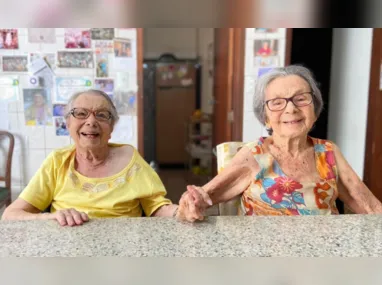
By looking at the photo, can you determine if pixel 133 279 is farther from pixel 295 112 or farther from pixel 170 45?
pixel 170 45

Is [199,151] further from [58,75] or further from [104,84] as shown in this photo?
[58,75]

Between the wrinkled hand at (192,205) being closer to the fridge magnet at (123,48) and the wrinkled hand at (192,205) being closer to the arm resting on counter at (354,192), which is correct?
the arm resting on counter at (354,192)

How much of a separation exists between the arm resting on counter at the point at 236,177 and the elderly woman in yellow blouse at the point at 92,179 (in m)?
0.14

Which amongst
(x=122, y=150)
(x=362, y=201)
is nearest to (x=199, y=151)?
(x=122, y=150)

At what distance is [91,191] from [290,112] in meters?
0.56

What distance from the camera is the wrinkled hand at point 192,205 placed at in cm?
69

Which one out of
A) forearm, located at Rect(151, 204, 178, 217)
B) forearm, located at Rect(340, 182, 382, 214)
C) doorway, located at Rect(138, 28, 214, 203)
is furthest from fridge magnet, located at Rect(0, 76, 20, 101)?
doorway, located at Rect(138, 28, 214, 203)

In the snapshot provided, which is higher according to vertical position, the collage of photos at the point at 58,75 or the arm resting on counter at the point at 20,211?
the collage of photos at the point at 58,75

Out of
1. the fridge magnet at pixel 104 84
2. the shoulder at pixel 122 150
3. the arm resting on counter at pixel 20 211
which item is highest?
the fridge magnet at pixel 104 84

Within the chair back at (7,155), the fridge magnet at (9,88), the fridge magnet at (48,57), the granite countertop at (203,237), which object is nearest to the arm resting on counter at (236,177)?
the granite countertop at (203,237)

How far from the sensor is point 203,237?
61cm

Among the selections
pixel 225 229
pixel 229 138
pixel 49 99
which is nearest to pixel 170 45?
pixel 229 138

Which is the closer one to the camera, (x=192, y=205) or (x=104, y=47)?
(x=192, y=205)

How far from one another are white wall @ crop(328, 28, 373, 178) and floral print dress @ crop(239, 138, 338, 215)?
1455 mm
